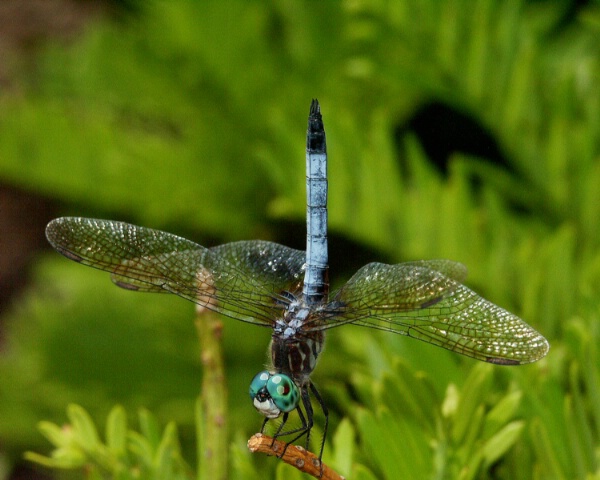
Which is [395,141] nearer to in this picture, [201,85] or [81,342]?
[201,85]

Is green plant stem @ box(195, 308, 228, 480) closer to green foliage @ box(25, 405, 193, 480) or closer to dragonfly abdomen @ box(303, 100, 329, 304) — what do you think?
green foliage @ box(25, 405, 193, 480)

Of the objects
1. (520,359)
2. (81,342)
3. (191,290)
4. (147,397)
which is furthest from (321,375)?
(520,359)

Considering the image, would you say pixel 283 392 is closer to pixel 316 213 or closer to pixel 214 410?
pixel 214 410

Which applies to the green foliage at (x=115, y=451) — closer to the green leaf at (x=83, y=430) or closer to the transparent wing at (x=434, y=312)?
the green leaf at (x=83, y=430)

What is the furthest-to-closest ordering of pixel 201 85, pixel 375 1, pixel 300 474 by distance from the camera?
pixel 201 85 < pixel 375 1 < pixel 300 474

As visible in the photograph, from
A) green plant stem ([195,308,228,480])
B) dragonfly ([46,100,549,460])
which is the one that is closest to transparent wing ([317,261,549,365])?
dragonfly ([46,100,549,460])

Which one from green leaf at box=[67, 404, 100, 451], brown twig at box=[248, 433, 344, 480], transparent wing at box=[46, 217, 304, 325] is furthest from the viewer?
transparent wing at box=[46, 217, 304, 325]
